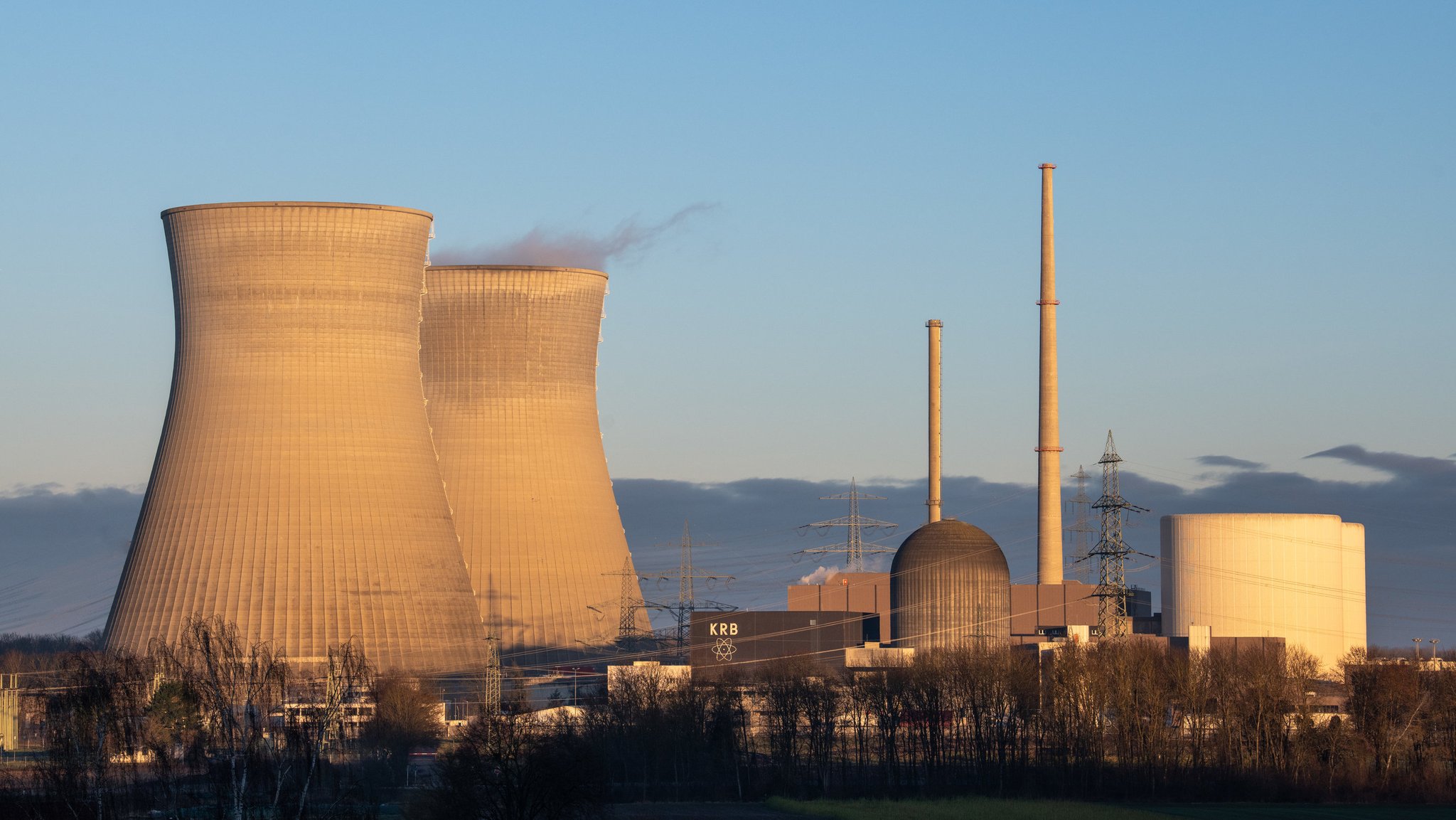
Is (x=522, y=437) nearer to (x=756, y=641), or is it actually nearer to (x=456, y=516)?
(x=456, y=516)

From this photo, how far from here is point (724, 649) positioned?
4975 centimetres

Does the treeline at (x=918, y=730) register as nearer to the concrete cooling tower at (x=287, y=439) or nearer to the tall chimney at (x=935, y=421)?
the concrete cooling tower at (x=287, y=439)

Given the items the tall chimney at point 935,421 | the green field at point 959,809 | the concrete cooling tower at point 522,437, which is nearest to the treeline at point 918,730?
the green field at point 959,809

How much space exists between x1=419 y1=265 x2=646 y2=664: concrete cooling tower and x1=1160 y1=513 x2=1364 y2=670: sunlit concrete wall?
Result: 1470cm

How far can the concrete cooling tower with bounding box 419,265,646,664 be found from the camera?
161 feet

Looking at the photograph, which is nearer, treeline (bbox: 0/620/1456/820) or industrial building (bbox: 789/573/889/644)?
treeline (bbox: 0/620/1456/820)

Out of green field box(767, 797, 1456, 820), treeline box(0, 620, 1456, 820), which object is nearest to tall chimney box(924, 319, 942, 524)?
treeline box(0, 620, 1456, 820)

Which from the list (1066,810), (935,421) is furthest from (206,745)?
(935,421)

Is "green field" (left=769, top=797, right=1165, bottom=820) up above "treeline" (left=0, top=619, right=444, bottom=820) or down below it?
below

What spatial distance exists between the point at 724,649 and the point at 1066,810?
60.7ft

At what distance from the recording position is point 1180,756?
37812 mm

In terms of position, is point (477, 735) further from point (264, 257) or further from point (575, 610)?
point (575, 610)

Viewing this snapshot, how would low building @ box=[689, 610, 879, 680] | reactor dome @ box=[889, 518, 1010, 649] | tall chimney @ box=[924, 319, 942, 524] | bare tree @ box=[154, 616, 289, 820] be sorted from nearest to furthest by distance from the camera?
bare tree @ box=[154, 616, 289, 820], low building @ box=[689, 610, 879, 680], reactor dome @ box=[889, 518, 1010, 649], tall chimney @ box=[924, 319, 942, 524]

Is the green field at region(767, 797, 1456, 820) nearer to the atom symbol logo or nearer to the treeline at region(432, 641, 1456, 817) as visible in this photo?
the treeline at region(432, 641, 1456, 817)
